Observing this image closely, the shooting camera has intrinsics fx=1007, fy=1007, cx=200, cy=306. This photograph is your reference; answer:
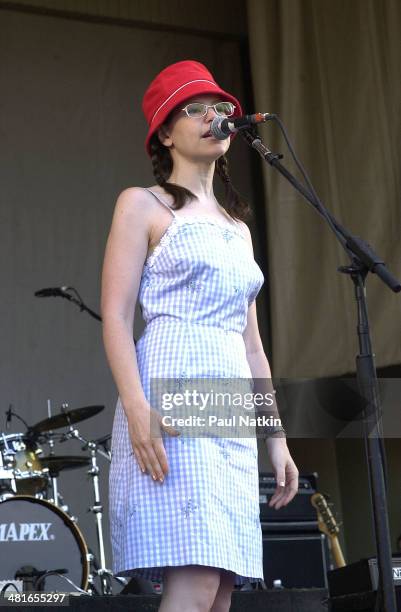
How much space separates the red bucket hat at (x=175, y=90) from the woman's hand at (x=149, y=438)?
66 centimetres

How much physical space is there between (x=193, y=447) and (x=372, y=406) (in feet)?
1.07

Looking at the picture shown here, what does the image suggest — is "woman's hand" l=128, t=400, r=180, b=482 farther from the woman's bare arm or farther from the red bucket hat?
Answer: the red bucket hat

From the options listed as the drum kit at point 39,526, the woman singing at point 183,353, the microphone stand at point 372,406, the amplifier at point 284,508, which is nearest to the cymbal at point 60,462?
the drum kit at point 39,526

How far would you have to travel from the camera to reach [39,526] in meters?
4.28

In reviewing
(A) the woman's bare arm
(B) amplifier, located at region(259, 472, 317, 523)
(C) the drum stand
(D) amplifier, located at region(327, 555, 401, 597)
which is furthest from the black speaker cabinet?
(A) the woman's bare arm

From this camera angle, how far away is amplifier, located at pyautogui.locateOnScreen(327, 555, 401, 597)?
2918mm

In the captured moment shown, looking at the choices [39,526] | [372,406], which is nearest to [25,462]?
[39,526]

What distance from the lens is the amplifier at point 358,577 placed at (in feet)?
9.57

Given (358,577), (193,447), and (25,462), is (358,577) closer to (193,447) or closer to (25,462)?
(193,447)

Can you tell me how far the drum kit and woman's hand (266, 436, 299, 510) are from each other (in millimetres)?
2078

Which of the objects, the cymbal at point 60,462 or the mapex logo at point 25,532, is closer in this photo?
the mapex logo at point 25,532

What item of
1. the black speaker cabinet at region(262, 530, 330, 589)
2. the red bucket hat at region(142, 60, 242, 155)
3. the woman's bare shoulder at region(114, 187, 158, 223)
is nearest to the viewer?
the woman's bare shoulder at region(114, 187, 158, 223)

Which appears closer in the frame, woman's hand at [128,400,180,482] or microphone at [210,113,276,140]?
woman's hand at [128,400,180,482]

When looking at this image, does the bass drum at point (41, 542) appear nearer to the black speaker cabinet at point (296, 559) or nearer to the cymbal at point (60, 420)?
the cymbal at point (60, 420)
